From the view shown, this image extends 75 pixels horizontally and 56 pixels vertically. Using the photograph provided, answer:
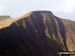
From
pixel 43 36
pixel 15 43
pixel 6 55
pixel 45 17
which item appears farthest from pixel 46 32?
pixel 6 55

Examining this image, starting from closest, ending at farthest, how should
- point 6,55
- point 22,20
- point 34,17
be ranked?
point 6,55 → point 22,20 → point 34,17

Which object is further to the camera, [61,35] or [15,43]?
[61,35]

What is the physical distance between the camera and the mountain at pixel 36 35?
4392 inches

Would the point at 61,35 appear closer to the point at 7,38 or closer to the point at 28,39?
the point at 28,39

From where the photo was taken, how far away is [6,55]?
96062 mm

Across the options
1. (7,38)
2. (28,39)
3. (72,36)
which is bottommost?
(72,36)

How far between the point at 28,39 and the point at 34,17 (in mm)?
25293

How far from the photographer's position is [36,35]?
137 meters

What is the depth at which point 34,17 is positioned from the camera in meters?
148

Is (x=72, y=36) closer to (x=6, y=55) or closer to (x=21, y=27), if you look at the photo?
(x=21, y=27)

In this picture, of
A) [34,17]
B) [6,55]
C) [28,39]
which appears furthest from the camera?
[34,17]

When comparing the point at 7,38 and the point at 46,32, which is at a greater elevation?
the point at 7,38

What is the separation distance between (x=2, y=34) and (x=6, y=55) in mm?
16980

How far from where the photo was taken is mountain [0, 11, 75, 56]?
112 meters
